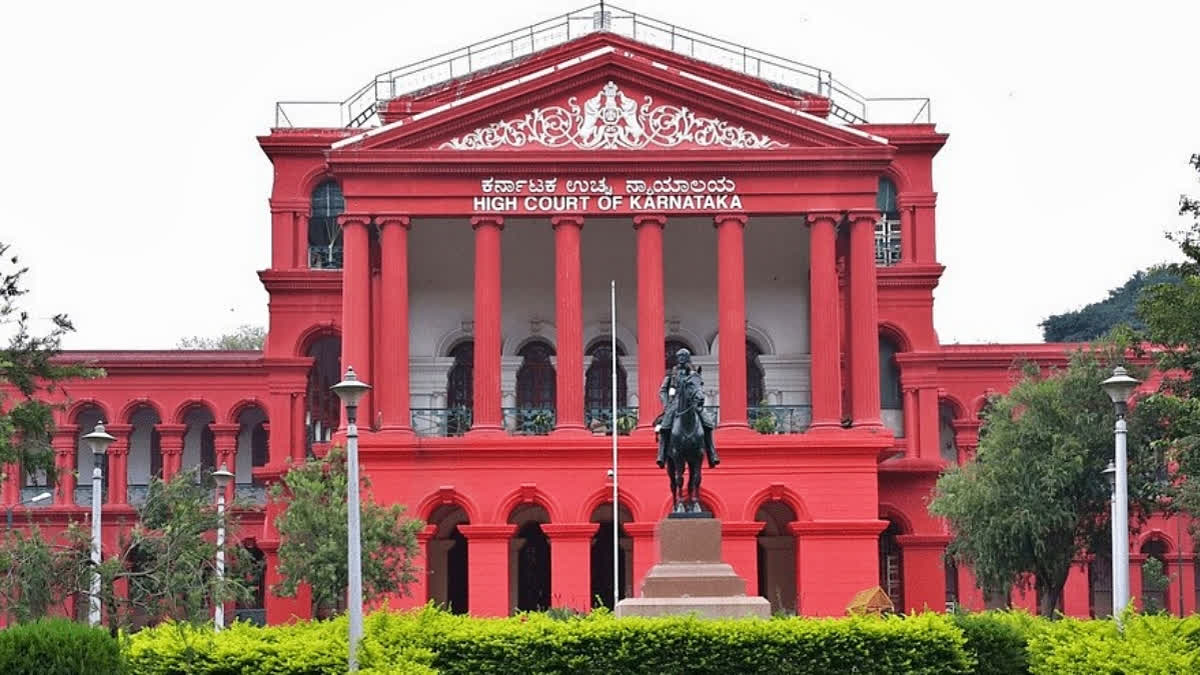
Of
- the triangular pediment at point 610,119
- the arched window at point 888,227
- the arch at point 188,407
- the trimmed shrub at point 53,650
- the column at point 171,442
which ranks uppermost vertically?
the triangular pediment at point 610,119

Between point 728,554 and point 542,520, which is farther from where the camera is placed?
point 542,520

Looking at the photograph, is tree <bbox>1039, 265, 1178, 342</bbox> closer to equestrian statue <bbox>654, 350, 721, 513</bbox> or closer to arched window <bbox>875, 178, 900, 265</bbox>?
arched window <bbox>875, 178, 900, 265</bbox>

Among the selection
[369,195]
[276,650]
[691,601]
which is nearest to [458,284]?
[369,195]

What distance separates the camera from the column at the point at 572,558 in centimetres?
4906

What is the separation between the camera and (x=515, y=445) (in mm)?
49719

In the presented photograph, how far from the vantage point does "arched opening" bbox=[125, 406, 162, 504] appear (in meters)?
63.6

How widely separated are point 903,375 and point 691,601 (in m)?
30.3

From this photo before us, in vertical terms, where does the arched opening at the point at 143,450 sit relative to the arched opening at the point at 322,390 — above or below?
below

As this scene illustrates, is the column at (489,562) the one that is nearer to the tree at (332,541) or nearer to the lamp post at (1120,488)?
the tree at (332,541)

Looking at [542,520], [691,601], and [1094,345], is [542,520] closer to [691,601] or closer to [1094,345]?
[1094,345]

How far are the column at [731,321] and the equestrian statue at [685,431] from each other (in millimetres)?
17865

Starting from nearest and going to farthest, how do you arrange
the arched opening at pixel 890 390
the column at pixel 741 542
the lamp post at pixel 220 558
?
the lamp post at pixel 220 558 < the column at pixel 741 542 < the arched opening at pixel 890 390

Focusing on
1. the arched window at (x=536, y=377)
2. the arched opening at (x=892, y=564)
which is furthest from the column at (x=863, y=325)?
the arched window at (x=536, y=377)

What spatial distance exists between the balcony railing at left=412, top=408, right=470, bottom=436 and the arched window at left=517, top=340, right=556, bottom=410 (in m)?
2.98
